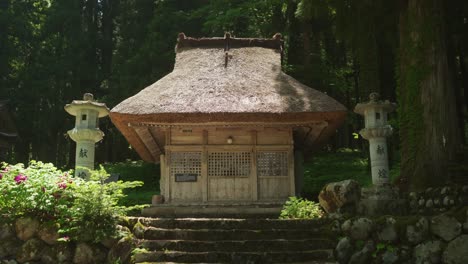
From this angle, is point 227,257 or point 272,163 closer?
point 227,257

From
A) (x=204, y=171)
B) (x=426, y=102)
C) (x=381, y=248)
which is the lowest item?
(x=381, y=248)

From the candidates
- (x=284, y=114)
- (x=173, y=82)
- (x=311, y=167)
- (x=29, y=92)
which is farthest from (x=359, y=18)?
(x=29, y=92)

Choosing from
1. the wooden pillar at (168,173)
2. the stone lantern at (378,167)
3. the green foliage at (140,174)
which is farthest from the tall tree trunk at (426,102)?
the green foliage at (140,174)

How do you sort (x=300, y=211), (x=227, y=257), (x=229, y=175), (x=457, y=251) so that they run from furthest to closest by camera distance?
(x=229, y=175), (x=300, y=211), (x=227, y=257), (x=457, y=251)

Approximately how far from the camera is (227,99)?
35.2 feet

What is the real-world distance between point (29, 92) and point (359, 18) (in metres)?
23.1

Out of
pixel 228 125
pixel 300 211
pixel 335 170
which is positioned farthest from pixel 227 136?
pixel 335 170

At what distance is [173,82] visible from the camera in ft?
39.5

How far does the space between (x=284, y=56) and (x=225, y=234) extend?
1529 centimetres

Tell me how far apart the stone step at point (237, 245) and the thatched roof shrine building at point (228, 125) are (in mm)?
3371

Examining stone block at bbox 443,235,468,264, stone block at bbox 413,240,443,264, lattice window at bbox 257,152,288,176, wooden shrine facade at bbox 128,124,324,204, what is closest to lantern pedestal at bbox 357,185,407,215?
stone block at bbox 413,240,443,264

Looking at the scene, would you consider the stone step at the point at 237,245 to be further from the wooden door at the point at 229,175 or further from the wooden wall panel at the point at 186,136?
the wooden wall panel at the point at 186,136

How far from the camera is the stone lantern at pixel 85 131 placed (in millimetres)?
9898

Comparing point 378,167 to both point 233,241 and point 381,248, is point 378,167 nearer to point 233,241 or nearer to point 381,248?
point 381,248
